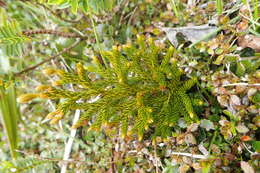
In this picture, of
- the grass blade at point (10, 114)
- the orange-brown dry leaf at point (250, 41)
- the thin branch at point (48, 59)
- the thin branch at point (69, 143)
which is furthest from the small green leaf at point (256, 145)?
the grass blade at point (10, 114)

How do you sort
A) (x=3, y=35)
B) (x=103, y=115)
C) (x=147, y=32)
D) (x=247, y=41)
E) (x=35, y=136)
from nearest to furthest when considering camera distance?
(x=103, y=115), (x=247, y=41), (x=3, y=35), (x=147, y=32), (x=35, y=136)

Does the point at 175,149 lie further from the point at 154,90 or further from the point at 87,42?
the point at 87,42

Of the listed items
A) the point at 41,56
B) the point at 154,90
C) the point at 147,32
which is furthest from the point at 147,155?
the point at 41,56

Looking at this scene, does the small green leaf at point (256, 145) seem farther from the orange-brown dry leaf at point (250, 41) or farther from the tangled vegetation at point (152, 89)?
the orange-brown dry leaf at point (250, 41)

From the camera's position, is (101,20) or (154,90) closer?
(154,90)

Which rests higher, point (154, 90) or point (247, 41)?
point (247, 41)

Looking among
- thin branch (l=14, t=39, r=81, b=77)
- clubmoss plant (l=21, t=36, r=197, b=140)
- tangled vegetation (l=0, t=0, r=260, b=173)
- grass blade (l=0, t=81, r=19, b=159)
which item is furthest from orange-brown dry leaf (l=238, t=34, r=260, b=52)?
grass blade (l=0, t=81, r=19, b=159)
